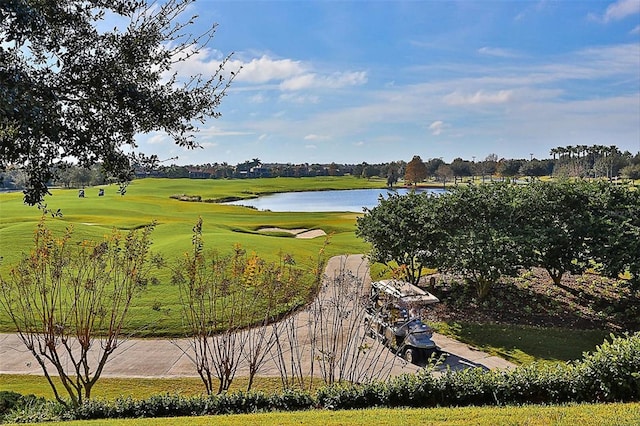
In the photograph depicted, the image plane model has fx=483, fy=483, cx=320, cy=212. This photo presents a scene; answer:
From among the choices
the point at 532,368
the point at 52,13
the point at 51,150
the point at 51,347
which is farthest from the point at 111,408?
the point at 532,368

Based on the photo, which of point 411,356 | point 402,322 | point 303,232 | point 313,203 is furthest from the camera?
point 313,203

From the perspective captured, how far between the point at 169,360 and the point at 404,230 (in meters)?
9.99

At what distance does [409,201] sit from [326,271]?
539 centimetres

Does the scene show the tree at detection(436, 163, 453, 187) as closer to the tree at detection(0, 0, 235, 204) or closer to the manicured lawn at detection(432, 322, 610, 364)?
the manicured lawn at detection(432, 322, 610, 364)

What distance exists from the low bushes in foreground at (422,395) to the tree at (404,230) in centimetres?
974

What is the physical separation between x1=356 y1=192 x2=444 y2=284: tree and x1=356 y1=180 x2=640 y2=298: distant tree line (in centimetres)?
4

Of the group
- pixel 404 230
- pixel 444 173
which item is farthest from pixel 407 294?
pixel 444 173

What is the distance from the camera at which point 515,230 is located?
16.8 m

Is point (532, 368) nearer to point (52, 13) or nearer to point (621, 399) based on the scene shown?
point (621, 399)

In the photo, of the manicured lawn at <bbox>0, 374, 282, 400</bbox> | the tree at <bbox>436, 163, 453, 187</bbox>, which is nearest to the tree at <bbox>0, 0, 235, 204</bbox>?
the manicured lawn at <bbox>0, 374, 282, 400</bbox>

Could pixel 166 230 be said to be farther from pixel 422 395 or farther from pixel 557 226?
pixel 422 395

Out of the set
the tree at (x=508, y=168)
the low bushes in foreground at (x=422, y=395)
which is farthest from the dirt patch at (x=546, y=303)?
the tree at (x=508, y=168)

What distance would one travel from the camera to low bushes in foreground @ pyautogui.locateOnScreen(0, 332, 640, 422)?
297 inches

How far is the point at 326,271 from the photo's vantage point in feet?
74.1
